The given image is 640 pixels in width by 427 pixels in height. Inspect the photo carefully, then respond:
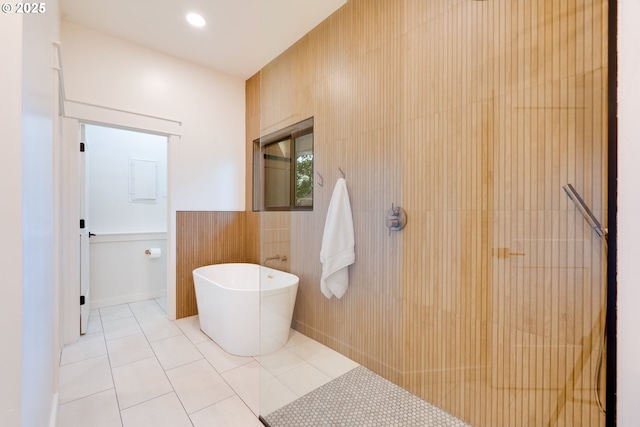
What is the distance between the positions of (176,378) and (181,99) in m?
2.67

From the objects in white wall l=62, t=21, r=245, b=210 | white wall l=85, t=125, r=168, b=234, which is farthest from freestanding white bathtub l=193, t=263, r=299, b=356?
white wall l=85, t=125, r=168, b=234

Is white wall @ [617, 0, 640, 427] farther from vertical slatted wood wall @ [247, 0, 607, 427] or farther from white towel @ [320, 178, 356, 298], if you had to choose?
white towel @ [320, 178, 356, 298]

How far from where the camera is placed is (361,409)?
163cm

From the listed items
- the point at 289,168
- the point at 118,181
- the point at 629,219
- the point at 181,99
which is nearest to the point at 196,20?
the point at 181,99

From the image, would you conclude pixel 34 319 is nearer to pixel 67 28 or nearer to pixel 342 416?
pixel 342 416

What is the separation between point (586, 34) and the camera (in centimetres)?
108

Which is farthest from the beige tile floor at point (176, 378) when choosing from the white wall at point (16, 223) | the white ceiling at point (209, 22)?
the white ceiling at point (209, 22)

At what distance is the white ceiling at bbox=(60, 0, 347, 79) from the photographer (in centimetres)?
221

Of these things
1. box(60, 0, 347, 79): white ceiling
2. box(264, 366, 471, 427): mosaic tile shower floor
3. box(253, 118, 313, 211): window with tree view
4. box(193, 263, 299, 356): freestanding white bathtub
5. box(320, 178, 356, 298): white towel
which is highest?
box(60, 0, 347, 79): white ceiling

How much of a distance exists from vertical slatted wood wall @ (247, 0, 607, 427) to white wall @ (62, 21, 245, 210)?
1602 millimetres

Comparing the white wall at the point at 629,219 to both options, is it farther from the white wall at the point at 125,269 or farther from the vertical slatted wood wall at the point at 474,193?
the white wall at the point at 125,269

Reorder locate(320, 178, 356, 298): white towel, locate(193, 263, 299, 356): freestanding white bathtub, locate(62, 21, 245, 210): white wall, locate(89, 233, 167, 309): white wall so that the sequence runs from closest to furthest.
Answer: locate(320, 178, 356, 298): white towel → locate(193, 263, 299, 356): freestanding white bathtub → locate(62, 21, 245, 210): white wall → locate(89, 233, 167, 309): white wall

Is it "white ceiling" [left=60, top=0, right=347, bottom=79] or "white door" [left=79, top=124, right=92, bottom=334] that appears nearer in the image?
"white ceiling" [left=60, top=0, right=347, bottom=79]

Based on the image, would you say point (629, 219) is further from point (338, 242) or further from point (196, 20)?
point (196, 20)
